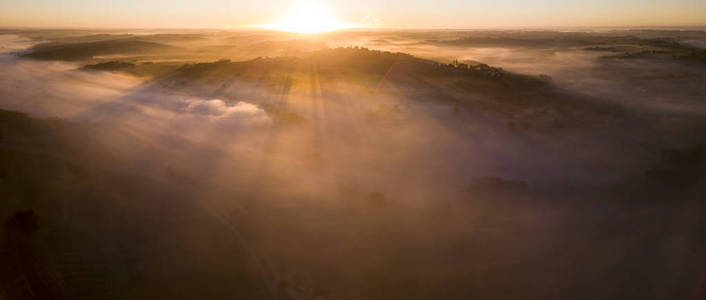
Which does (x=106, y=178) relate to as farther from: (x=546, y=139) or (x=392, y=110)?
(x=546, y=139)

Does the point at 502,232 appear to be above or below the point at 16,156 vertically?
below

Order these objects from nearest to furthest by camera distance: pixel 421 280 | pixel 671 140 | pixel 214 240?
pixel 421 280
pixel 214 240
pixel 671 140

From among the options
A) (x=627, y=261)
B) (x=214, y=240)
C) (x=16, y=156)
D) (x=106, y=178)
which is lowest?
(x=627, y=261)

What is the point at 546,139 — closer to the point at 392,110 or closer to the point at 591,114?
the point at 591,114

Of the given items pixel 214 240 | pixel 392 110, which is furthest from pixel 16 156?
pixel 392 110

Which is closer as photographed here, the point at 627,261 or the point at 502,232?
the point at 627,261

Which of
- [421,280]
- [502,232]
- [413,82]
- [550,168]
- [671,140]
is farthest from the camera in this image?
[413,82]
